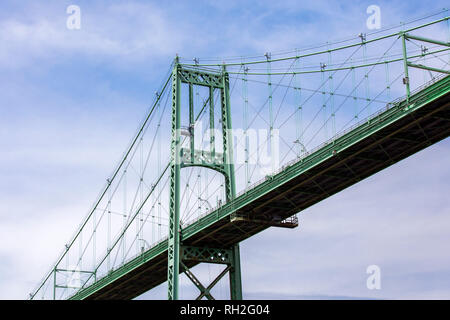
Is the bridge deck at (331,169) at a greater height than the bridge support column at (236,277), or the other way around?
the bridge deck at (331,169)

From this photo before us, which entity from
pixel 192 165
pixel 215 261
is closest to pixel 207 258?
pixel 215 261

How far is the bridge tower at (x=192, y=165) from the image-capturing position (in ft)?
252

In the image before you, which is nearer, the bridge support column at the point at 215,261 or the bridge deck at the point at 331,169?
the bridge deck at the point at 331,169

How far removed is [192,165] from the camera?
7975 centimetres

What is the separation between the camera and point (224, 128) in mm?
82562

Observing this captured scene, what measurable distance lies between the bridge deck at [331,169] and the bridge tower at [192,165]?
0.96 meters

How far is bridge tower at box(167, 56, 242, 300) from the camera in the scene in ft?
252

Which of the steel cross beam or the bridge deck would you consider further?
the steel cross beam

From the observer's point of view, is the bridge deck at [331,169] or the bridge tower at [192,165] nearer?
the bridge deck at [331,169]

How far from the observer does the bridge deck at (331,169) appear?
2215 inches

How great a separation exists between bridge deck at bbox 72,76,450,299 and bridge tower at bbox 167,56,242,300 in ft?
3.15
